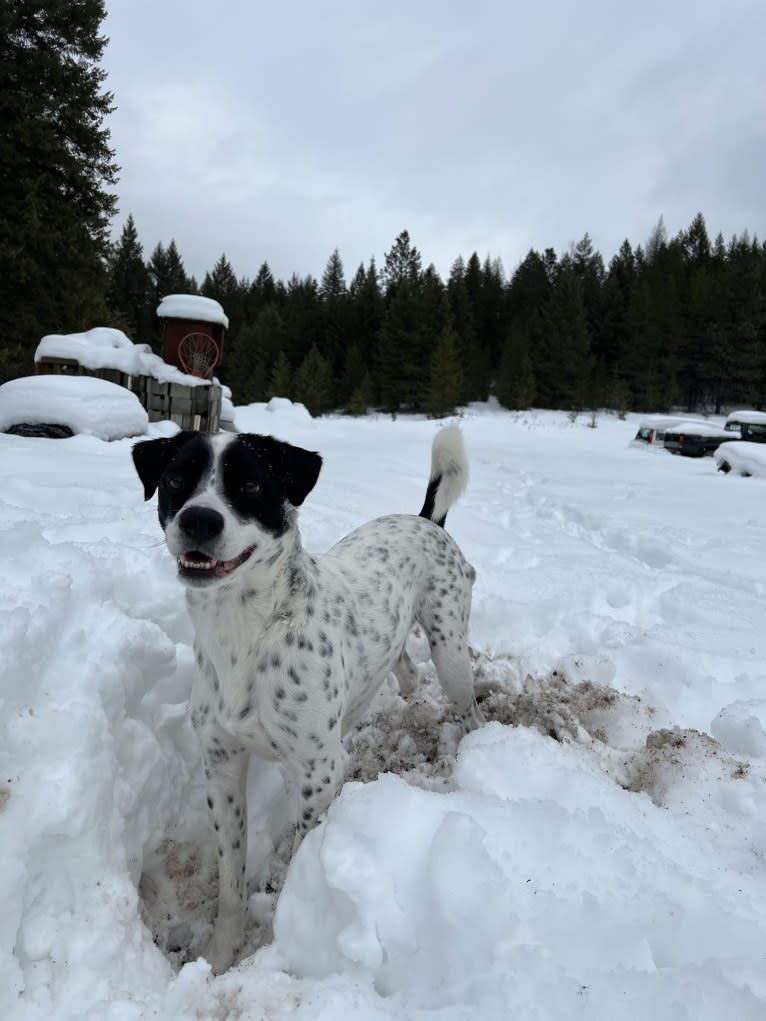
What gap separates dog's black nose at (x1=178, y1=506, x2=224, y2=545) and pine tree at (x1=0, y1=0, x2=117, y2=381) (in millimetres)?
17753

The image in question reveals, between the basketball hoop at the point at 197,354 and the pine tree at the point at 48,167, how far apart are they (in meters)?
6.63

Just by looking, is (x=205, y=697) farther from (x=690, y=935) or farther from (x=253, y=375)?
(x=253, y=375)

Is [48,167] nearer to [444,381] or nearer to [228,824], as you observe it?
[228,824]

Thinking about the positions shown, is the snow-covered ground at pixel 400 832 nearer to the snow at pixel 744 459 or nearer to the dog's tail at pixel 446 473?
the dog's tail at pixel 446 473

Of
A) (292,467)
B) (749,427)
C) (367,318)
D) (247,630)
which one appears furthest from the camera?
(367,318)

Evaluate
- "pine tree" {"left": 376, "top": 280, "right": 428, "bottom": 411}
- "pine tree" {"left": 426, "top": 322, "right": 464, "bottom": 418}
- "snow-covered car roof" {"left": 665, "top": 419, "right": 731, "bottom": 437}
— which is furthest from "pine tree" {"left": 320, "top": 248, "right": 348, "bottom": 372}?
"snow-covered car roof" {"left": 665, "top": 419, "right": 731, "bottom": 437}

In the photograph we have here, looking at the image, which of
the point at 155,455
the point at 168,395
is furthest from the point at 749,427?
the point at 155,455

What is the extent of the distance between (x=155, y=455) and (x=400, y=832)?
154cm

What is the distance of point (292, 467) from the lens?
2193 millimetres

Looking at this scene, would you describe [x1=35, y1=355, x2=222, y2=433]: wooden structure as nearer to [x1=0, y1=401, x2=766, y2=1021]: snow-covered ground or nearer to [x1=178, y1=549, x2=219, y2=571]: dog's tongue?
[x1=0, y1=401, x2=766, y2=1021]: snow-covered ground

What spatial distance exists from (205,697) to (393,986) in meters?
1.02

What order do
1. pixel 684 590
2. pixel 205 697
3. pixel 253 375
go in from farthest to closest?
1. pixel 253 375
2. pixel 684 590
3. pixel 205 697

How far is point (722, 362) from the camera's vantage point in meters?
42.1

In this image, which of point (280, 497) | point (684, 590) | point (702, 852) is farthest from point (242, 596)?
point (684, 590)
